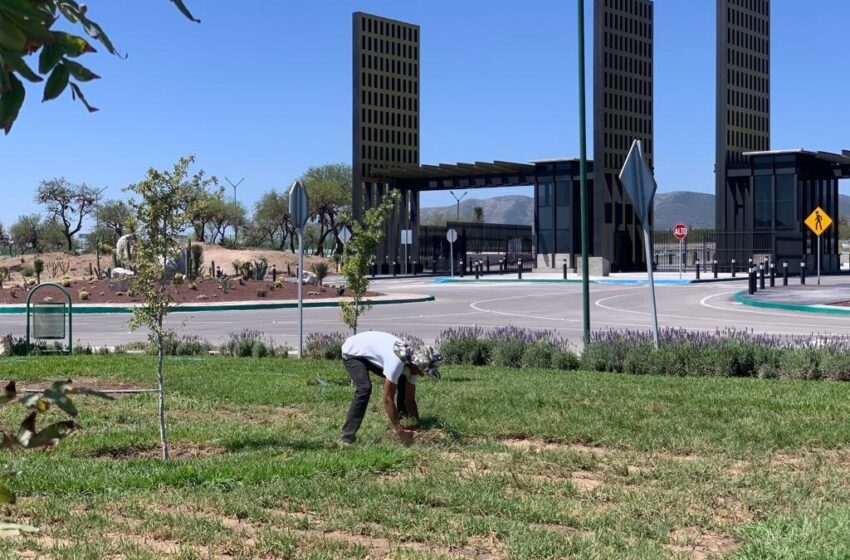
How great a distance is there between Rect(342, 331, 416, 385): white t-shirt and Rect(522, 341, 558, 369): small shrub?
630cm

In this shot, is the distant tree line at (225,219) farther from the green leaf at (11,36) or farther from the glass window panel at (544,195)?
the green leaf at (11,36)

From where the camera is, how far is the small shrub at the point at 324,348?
53.9ft

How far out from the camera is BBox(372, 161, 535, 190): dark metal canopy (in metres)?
60.6

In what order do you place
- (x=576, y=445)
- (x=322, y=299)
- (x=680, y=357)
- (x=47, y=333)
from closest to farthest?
(x=576, y=445)
(x=680, y=357)
(x=47, y=333)
(x=322, y=299)

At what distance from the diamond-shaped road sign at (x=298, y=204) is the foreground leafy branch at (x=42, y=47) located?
45.6 feet

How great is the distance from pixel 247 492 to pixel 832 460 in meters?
4.00

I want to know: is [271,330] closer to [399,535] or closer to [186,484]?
[186,484]

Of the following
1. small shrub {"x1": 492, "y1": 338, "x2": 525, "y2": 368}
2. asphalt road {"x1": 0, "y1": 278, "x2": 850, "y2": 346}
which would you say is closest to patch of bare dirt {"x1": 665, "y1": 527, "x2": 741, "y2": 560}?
small shrub {"x1": 492, "y1": 338, "x2": 525, "y2": 368}

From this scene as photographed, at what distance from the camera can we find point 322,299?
3434cm

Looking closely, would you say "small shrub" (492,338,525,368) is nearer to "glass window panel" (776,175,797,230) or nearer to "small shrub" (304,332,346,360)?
"small shrub" (304,332,346,360)

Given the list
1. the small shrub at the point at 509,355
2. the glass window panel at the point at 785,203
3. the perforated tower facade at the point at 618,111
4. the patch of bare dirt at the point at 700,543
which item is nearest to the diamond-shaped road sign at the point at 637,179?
the small shrub at the point at 509,355

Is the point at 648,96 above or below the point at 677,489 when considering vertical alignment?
above

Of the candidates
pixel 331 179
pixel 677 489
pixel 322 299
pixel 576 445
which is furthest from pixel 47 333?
pixel 331 179

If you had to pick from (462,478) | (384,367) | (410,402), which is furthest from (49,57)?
(410,402)
